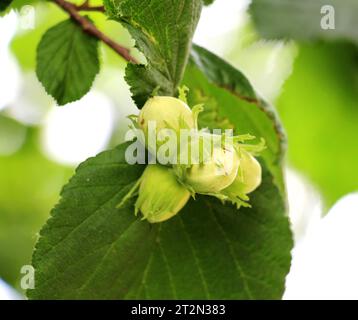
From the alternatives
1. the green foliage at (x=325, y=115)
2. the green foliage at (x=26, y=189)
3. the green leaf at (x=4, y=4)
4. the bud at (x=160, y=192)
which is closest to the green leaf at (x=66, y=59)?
the green leaf at (x=4, y=4)

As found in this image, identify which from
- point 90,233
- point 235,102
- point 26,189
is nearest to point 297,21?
point 235,102

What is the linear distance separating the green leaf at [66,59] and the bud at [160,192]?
11.2 inches

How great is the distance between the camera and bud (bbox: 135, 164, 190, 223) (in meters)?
1.09

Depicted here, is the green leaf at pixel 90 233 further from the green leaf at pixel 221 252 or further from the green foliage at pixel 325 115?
the green foliage at pixel 325 115

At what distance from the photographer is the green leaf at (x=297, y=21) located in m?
1.96

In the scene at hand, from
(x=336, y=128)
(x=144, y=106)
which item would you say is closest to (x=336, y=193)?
(x=336, y=128)

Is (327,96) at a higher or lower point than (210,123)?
higher

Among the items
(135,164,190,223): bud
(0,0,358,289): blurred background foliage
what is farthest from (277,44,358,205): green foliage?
(135,164,190,223): bud

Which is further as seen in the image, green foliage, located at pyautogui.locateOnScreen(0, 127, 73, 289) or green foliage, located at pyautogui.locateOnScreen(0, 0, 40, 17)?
green foliage, located at pyautogui.locateOnScreen(0, 127, 73, 289)

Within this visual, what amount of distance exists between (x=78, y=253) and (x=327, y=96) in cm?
133

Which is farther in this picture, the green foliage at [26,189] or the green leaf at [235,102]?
the green foliage at [26,189]

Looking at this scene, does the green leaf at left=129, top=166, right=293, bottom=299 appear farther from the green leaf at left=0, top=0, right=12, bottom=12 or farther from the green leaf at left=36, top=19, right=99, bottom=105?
the green leaf at left=0, top=0, right=12, bottom=12

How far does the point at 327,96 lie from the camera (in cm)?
232
